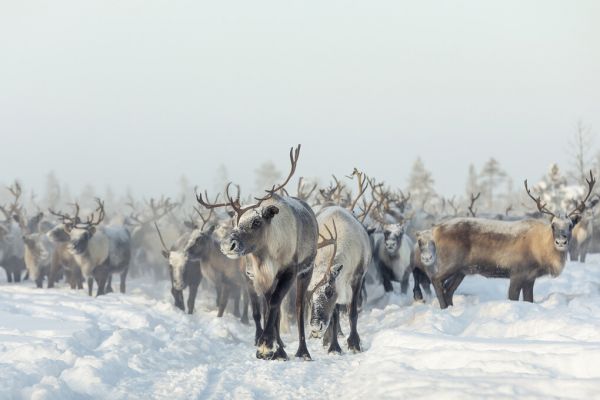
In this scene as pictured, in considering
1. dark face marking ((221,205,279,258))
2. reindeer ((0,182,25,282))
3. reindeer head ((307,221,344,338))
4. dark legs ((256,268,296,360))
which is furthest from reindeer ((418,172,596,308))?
reindeer ((0,182,25,282))

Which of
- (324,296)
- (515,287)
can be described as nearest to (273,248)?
(324,296)

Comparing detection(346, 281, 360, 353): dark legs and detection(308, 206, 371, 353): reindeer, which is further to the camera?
detection(346, 281, 360, 353): dark legs

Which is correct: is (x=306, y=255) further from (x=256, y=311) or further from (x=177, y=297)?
(x=177, y=297)

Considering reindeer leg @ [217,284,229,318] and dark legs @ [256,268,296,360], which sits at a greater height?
dark legs @ [256,268,296,360]

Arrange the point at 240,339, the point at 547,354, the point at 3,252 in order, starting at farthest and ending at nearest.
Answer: the point at 3,252 < the point at 240,339 < the point at 547,354

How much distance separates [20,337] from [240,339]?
3829mm

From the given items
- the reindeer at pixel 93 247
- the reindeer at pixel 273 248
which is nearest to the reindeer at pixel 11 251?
the reindeer at pixel 93 247

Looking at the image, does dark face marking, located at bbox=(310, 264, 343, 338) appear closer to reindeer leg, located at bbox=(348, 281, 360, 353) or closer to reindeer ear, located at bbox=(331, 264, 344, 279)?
reindeer ear, located at bbox=(331, 264, 344, 279)

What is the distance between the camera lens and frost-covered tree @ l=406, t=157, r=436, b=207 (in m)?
74.8

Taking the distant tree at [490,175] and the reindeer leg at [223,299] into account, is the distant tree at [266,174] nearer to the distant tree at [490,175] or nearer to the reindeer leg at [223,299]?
the distant tree at [490,175]

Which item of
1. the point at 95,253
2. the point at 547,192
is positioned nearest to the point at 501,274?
the point at 95,253

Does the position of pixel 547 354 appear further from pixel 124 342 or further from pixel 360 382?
pixel 124 342

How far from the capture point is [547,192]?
63.0 m

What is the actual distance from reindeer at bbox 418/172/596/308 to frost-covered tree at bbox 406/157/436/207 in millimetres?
62453
